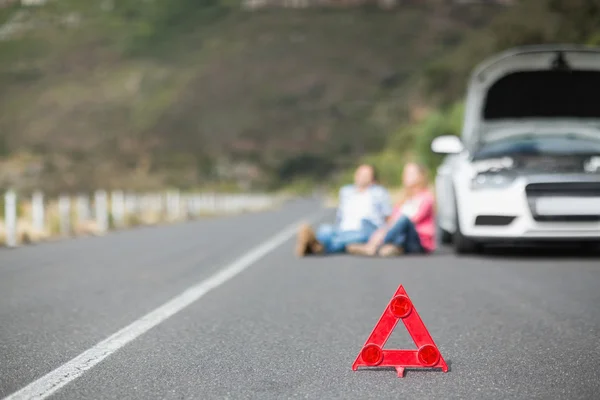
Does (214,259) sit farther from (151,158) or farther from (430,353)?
(151,158)

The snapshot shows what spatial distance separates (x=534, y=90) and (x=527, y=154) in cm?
256

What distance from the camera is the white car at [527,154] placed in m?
11.9

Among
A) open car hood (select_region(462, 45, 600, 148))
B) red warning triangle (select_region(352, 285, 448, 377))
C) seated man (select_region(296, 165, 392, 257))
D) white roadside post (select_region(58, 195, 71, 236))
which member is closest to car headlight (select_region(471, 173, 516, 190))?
open car hood (select_region(462, 45, 600, 148))

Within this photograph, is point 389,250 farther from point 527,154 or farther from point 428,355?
point 428,355

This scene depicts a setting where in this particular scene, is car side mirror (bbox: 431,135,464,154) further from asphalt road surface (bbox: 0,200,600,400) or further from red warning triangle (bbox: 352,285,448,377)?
red warning triangle (bbox: 352,285,448,377)

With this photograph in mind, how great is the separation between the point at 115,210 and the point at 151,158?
156 meters

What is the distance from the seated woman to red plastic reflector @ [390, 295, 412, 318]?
784cm

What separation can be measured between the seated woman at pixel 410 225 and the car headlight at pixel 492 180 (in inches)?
44.9

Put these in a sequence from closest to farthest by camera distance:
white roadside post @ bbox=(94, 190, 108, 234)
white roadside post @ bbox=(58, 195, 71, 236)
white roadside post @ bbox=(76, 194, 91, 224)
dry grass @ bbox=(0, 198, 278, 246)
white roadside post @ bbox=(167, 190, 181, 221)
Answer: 1. dry grass @ bbox=(0, 198, 278, 246)
2. white roadside post @ bbox=(58, 195, 71, 236)
3. white roadside post @ bbox=(94, 190, 108, 234)
4. white roadside post @ bbox=(76, 194, 91, 224)
5. white roadside post @ bbox=(167, 190, 181, 221)

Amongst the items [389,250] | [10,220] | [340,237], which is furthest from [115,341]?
[10,220]

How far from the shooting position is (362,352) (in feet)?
17.7

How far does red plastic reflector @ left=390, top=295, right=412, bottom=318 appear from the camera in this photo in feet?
17.3

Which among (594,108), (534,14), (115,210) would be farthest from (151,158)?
(594,108)

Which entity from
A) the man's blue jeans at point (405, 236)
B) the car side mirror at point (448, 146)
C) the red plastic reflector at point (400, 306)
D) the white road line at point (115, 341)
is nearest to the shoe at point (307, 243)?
the man's blue jeans at point (405, 236)
